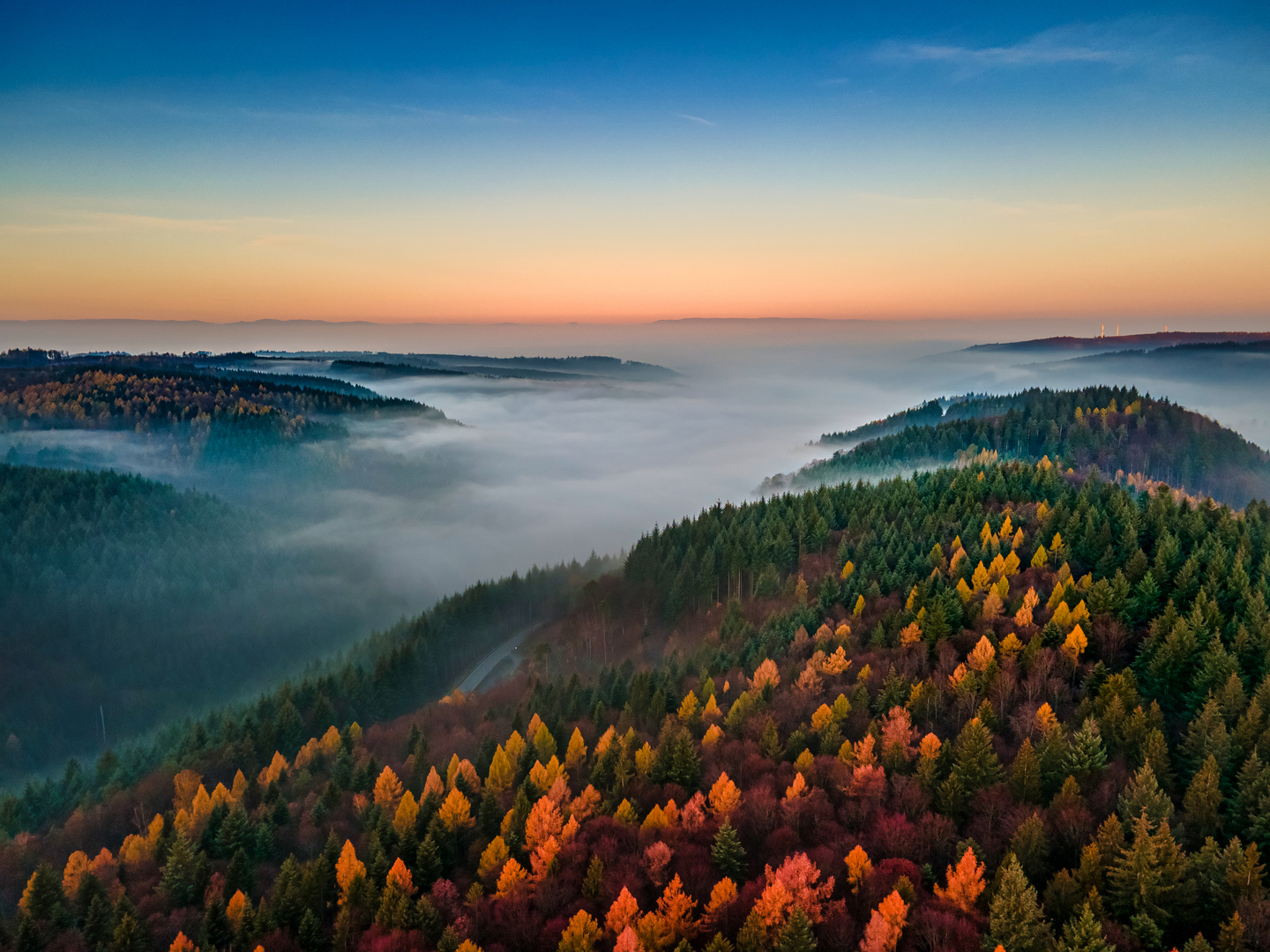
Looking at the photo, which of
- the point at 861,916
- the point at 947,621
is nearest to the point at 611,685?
the point at 947,621

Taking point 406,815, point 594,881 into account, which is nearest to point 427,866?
point 406,815

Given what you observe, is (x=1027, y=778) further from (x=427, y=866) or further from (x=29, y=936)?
(x=29, y=936)

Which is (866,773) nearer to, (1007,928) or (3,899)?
(1007,928)

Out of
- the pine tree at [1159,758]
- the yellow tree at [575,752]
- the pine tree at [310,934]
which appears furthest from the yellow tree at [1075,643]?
the pine tree at [310,934]

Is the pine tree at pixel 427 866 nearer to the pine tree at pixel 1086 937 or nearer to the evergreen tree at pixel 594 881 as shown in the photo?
the evergreen tree at pixel 594 881

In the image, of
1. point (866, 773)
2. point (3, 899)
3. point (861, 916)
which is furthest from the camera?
point (3, 899)

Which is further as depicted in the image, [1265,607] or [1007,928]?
[1265,607]

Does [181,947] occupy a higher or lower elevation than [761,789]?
lower
